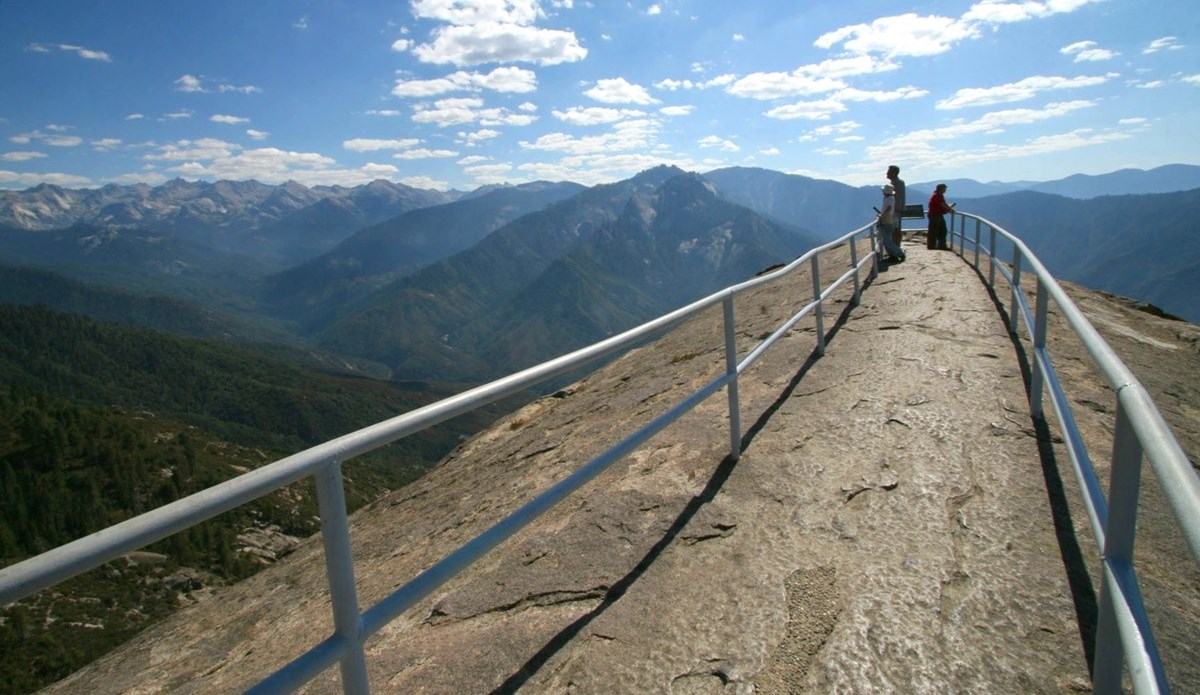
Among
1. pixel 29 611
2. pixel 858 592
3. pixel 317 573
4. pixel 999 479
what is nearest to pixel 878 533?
pixel 858 592

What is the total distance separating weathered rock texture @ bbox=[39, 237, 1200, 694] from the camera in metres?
3.34

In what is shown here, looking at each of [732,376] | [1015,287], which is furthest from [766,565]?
[1015,287]

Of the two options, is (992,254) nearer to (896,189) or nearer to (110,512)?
(896,189)

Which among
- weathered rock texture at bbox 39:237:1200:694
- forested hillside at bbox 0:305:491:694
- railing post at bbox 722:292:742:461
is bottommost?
forested hillside at bbox 0:305:491:694

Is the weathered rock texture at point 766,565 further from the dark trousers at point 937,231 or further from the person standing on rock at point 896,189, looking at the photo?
the dark trousers at point 937,231

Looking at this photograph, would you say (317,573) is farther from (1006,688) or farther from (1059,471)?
(1059,471)

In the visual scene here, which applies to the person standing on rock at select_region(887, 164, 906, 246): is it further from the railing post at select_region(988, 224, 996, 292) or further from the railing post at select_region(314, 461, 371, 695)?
the railing post at select_region(314, 461, 371, 695)

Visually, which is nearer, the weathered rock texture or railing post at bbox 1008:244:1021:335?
Result: the weathered rock texture

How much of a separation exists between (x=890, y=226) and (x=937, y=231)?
6.48m

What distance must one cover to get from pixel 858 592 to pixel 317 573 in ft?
15.2

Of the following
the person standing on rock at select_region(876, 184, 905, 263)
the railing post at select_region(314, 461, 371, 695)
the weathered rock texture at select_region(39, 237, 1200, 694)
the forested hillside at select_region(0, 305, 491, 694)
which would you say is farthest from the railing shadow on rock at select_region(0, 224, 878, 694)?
the forested hillside at select_region(0, 305, 491, 694)

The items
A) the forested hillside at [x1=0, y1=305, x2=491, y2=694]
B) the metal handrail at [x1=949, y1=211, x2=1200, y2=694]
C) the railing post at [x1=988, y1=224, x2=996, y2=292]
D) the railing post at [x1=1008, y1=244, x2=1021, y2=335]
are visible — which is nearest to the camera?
the metal handrail at [x1=949, y1=211, x2=1200, y2=694]

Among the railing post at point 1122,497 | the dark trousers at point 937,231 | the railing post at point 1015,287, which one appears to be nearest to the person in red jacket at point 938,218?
the dark trousers at point 937,231

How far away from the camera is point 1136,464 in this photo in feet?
7.20
